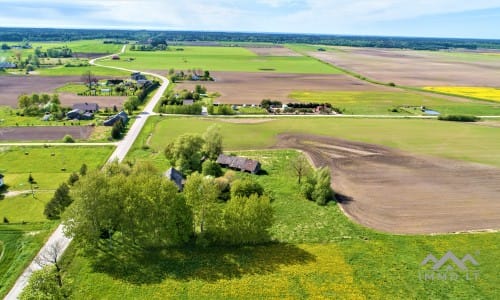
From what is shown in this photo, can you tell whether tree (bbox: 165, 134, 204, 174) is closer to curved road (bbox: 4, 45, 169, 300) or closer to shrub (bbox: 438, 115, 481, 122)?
curved road (bbox: 4, 45, 169, 300)

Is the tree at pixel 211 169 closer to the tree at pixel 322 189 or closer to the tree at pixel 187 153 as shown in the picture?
the tree at pixel 187 153

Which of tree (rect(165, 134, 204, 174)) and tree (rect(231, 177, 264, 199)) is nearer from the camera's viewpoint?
tree (rect(231, 177, 264, 199))

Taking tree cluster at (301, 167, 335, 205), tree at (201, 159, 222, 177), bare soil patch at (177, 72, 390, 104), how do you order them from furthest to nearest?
bare soil patch at (177, 72, 390, 104), tree at (201, 159, 222, 177), tree cluster at (301, 167, 335, 205)

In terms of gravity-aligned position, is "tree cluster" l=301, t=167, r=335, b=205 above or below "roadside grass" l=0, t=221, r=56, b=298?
above

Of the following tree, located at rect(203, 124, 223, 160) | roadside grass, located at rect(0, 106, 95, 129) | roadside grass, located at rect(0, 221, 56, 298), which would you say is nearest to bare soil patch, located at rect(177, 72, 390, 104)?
roadside grass, located at rect(0, 106, 95, 129)

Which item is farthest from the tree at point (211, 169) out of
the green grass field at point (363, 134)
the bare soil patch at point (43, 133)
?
the bare soil patch at point (43, 133)

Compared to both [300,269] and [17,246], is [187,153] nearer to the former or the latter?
[17,246]

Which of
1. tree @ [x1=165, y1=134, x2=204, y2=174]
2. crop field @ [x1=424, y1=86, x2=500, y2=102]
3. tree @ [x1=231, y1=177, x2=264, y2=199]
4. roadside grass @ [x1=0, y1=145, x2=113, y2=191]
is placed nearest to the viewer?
tree @ [x1=231, y1=177, x2=264, y2=199]

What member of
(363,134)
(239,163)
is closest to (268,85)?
(363,134)
